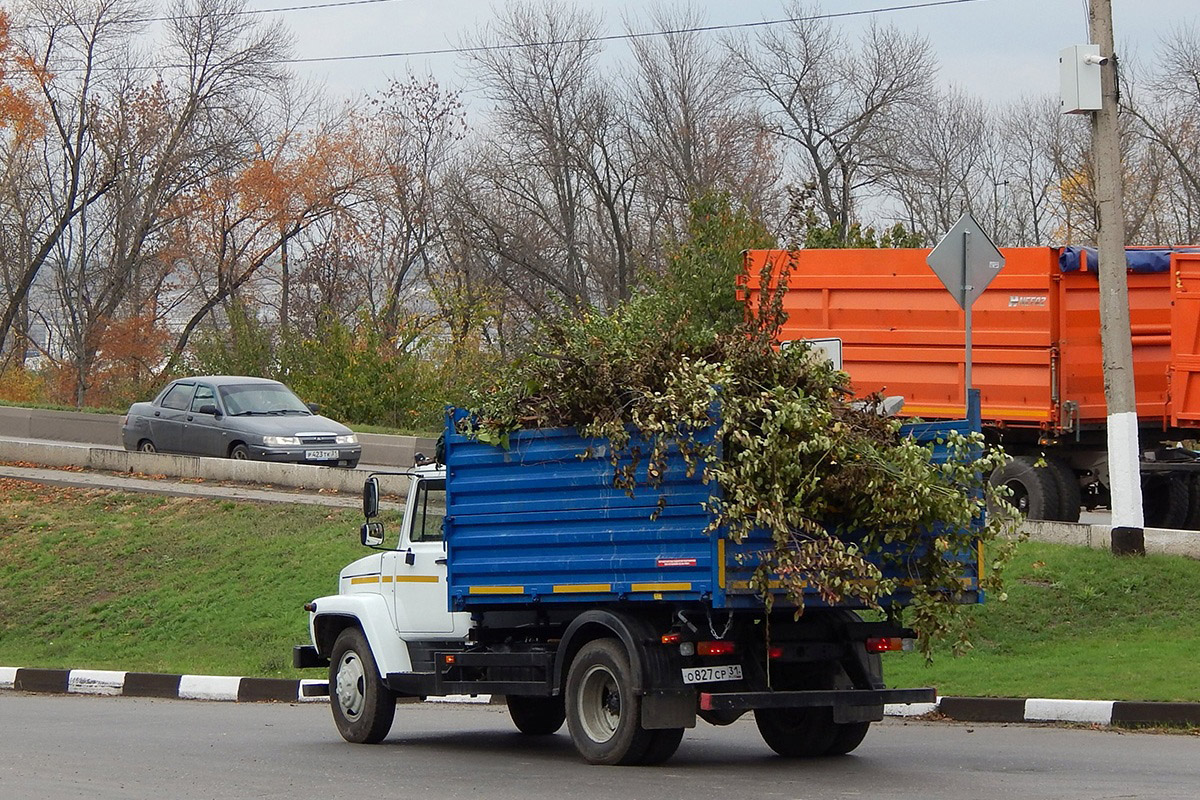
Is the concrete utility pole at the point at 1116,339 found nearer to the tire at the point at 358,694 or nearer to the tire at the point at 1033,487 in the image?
the tire at the point at 1033,487

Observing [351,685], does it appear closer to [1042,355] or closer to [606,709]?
[606,709]

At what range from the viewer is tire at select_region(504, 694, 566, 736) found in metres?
10.9

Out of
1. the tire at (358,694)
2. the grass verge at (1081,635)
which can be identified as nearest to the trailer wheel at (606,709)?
the tire at (358,694)

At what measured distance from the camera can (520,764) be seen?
9.34m

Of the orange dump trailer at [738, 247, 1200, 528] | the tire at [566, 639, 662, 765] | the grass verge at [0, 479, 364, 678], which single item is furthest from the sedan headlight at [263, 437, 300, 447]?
the tire at [566, 639, 662, 765]

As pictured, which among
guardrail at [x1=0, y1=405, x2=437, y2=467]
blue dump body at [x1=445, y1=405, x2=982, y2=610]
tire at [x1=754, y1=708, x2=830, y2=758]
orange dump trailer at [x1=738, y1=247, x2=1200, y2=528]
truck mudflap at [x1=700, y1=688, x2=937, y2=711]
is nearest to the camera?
blue dump body at [x1=445, y1=405, x2=982, y2=610]

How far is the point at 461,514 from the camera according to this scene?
9742 mm

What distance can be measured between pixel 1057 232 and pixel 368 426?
2424cm

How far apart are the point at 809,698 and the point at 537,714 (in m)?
3.00

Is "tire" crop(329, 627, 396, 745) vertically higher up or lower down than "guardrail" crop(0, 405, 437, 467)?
lower down

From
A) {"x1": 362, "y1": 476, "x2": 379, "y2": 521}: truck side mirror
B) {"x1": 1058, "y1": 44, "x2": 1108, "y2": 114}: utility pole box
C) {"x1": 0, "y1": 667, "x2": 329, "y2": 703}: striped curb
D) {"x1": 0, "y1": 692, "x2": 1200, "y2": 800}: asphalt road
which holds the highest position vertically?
{"x1": 1058, "y1": 44, "x2": 1108, "y2": 114}: utility pole box

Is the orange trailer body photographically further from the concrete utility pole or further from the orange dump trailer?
the concrete utility pole

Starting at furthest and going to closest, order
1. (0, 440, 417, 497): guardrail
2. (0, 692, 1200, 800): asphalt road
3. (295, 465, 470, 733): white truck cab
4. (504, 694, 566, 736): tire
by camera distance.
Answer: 1. (0, 440, 417, 497): guardrail
2. (504, 694, 566, 736): tire
3. (295, 465, 470, 733): white truck cab
4. (0, 692, 1200, 800): asphalt road

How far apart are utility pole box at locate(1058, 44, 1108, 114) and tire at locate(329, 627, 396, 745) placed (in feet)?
27.9
